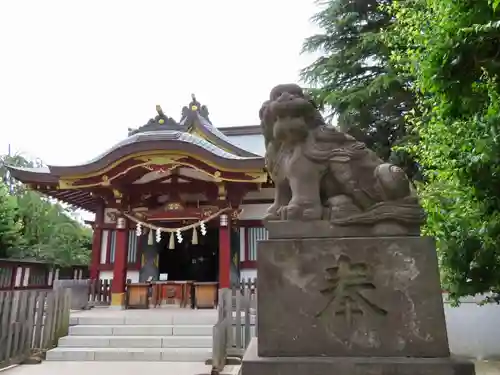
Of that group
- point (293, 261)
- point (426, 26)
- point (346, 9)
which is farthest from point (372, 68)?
point (293, 261)

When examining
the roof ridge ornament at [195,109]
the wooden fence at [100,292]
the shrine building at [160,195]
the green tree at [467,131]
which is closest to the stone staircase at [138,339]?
the shrine building at [160,195]

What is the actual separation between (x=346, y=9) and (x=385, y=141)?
3440 mm

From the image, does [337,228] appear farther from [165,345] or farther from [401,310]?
[165,345]

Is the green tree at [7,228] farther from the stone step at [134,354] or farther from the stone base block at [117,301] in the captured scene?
the stone step at [134,354]

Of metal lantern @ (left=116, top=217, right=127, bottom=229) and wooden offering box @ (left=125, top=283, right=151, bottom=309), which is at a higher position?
metal lantern @ (left=116, top=217, right=127, bottom=229)

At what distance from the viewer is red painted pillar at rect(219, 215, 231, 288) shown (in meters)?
9.92

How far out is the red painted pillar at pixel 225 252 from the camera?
9922 mm

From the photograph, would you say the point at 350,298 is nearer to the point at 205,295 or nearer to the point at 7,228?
the point at 205,295

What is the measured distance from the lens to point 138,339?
21.6 feet

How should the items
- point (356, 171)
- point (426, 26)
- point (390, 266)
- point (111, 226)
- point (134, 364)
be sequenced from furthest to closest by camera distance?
point (111, 226), point (134, 364), point (426, 26), point (356, 171), point (390, 266)

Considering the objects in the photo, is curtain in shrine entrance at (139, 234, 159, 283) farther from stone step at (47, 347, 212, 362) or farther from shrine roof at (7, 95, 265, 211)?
stone step at (47, 347, 212, 362)

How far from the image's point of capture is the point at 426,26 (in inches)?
159

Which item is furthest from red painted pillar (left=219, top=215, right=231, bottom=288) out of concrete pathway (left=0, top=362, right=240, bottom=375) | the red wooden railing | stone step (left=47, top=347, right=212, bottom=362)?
the red wooden railing

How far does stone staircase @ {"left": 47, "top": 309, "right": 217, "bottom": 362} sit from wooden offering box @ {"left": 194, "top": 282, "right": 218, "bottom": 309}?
2.25 metres
